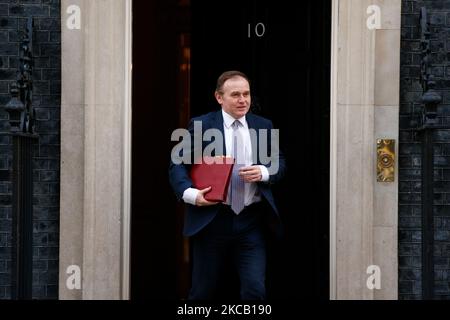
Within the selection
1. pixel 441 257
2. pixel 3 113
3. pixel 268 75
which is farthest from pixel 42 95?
pixel 441 257

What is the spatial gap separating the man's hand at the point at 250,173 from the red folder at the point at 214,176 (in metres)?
A: 0.08

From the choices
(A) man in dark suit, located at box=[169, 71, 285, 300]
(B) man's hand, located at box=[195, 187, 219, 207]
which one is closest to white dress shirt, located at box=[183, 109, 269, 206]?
(A) man in dark suit, located at box=[169, 71, 285, 300]

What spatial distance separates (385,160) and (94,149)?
7.10 ft

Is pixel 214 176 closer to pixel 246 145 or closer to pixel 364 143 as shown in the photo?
pixel 246 145

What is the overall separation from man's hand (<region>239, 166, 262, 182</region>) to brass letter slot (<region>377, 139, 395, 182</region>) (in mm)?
1433

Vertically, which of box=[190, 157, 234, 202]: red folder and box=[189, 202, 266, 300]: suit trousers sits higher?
box=[190, 157, 234, 202]: red folder

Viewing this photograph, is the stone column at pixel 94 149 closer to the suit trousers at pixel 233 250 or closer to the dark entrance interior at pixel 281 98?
the dark entrance interior at pixel 281 98

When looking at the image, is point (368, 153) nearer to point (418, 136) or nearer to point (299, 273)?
point (418, 136)

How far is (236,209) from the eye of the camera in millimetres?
6500

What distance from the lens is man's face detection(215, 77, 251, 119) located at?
653cm

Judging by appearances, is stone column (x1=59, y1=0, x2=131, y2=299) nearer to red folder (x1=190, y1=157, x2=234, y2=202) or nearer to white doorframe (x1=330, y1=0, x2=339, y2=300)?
red folder (x1=190, y1=157, x2=234, y2=202)

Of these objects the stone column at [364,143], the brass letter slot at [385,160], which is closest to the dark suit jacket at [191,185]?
the stone column at [364,143]

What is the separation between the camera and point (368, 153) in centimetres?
747

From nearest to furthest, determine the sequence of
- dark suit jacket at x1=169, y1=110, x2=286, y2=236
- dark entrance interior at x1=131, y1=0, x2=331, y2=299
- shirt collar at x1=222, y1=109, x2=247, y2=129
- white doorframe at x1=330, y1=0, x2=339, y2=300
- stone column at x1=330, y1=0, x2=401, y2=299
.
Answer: dark suit jacket at x1=169, y1=110, x2=286, y2=236 → shirt collar at x1=222, y1=109, x2=247, y2=129 → stone column at x1=330, y1=0, x2=401, y2=299 → white doorframe at x1=330, y1=0, x2=339, y2=300 → dark entrance interior at x1=131, y1=0, x2=331, y2=299
